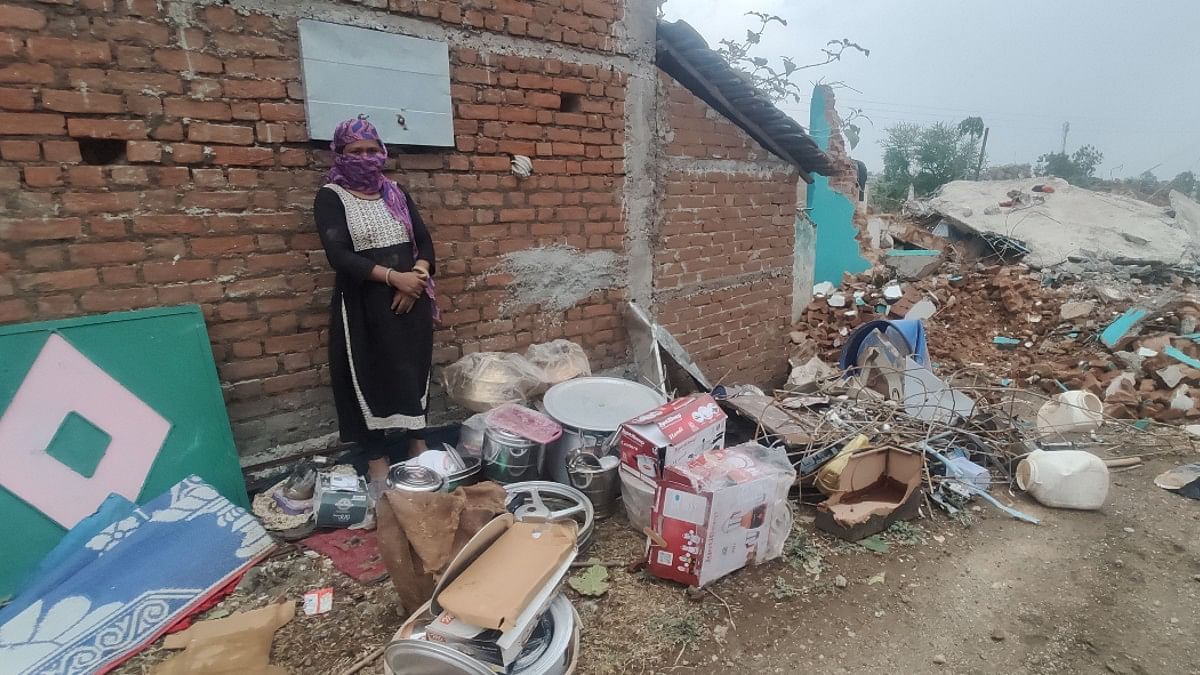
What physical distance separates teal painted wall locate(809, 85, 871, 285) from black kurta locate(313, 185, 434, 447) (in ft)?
25.3

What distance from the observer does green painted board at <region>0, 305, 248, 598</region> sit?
93.9 inches

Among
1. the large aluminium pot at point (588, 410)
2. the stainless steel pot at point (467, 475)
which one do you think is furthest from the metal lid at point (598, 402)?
the stainless steel pot at point (467, 475)

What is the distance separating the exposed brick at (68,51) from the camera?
7.63 feet

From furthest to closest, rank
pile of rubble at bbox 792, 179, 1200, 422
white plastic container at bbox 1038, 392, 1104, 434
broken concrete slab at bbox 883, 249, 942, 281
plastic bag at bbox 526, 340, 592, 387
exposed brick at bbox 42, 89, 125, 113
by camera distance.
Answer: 1. broken concrete slab at bbox 883, 249, 942, 281
2. pile of rubble at bbox 792, 179, 1200, 422
3. white plastic container at bbox 1038, 392, 1104, 434
4. plastic bag at bbox 526, 340, 592, 387
5. exposed brick at bbox 42, 89, 125, 113

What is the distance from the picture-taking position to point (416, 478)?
9.37 ft

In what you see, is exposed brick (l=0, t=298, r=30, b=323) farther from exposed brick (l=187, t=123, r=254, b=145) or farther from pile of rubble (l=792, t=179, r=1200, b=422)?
pile of rubble (l=792, t=179, r=1200, b=422)

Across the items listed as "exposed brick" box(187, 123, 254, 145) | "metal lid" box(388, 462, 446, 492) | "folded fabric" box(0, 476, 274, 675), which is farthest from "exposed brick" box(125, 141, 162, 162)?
"metal lid" box(388, 462, 446, 492)

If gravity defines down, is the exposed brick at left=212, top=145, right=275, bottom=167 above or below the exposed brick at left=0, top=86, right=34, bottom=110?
below

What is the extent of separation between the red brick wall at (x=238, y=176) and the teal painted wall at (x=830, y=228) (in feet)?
21.5

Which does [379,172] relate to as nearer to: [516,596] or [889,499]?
[516,596]

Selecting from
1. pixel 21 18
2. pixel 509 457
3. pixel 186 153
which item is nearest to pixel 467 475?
pixel 509 457

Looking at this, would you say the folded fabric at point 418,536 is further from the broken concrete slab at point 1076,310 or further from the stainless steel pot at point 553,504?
the broken concrete slab at point 1076,310

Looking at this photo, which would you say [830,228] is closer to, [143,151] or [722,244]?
[722,244]

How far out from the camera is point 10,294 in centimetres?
241
